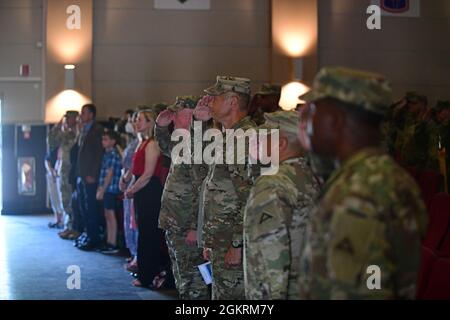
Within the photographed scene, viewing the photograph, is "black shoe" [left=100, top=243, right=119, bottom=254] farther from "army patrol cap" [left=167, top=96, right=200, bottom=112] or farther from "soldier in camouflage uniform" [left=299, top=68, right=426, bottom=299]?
"soldier in camouflage uniform" [left=299, top=68, right=426, bottom=299]

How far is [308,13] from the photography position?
13.4m

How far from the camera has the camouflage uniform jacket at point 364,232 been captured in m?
2.00

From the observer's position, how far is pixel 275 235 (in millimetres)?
2842

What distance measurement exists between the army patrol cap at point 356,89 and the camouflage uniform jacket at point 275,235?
81 cm

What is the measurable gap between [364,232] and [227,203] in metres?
2.34

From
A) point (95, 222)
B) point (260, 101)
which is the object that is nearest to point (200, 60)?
point (95, 222)

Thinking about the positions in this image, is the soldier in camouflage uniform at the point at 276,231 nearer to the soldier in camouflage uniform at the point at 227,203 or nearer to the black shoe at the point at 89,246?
the soldier in camouflage uniform at the point at 227,203

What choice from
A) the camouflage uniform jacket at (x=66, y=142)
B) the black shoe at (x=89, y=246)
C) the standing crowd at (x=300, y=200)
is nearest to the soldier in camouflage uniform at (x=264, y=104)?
the standing crowd at (x=300, y=200)

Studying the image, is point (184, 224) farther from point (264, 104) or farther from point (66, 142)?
point (66, 142)

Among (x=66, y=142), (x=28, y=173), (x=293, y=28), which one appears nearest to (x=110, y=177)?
(x=66, y=142)

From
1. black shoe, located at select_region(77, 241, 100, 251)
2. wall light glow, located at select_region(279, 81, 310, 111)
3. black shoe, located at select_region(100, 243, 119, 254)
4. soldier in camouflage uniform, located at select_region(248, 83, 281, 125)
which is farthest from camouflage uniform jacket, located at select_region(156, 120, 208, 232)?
wall light glow, located at select_region(279, 81, 310, 111)

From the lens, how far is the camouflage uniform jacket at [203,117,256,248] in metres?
4.27
